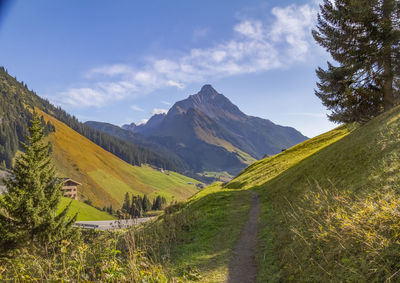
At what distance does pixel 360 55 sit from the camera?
22391 millimetres

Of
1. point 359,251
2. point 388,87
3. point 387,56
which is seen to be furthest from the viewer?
point 388,87

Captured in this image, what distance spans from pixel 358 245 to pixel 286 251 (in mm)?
3043

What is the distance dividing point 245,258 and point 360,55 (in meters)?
24.0

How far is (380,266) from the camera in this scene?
4.50 m

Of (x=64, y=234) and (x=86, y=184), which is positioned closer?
(x=64, y=234)

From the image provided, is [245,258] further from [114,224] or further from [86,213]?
[86,213]

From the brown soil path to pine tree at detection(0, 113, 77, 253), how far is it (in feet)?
61.3

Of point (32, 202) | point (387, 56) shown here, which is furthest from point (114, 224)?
point (387, 56)

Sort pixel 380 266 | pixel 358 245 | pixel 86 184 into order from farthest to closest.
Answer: pixel 86 184, pixel 358 245, pixel 380 266

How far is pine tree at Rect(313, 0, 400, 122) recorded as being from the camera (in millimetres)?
20547

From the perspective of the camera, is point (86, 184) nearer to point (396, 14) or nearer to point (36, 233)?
point (36, 233)

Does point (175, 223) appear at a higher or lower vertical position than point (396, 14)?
lower

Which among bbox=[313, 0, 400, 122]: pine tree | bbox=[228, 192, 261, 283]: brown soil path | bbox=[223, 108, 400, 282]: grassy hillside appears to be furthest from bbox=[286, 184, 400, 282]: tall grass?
bbox=[313, 0, 400, 122]: pine tree

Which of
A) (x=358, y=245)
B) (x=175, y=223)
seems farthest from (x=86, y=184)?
(x=358, y=245)
